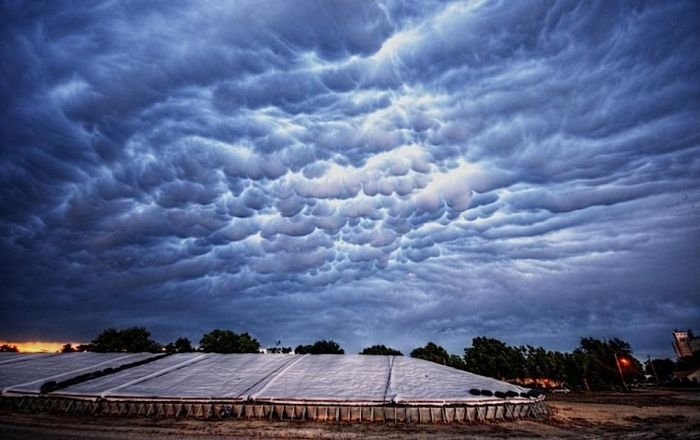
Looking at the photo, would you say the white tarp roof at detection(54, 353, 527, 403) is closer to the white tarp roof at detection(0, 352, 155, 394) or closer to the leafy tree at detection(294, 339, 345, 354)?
the white tarp roof at detection(0, 352, 155, 394)

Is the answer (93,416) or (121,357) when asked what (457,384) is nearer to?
(93,416)

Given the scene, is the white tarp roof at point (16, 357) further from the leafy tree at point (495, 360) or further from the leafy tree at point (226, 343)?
the leafy tree at point (495, 360)

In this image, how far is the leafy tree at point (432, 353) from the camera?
8412 centimetres

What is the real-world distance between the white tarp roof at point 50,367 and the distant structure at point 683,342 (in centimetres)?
17923

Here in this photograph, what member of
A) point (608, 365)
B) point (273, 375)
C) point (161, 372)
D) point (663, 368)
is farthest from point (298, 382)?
point (663, 368)

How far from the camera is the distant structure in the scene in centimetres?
12938

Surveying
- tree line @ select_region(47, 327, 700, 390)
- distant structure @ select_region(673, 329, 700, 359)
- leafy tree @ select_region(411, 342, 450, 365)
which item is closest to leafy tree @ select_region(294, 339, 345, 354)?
tree line @ select_region(47, 327, 700, 390)

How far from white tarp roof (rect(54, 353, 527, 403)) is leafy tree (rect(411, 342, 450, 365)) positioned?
5276 centimetres

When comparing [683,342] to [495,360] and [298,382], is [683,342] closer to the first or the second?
[495,360]

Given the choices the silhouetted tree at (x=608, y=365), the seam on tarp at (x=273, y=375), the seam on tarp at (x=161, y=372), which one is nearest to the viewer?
the seam on tarp at (x=273, y=375)

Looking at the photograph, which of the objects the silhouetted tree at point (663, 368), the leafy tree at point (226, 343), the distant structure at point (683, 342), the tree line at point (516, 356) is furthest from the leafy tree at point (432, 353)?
the distant structure at point (683, 342)

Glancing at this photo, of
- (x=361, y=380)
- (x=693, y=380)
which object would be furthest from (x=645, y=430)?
(x=693, y=380)

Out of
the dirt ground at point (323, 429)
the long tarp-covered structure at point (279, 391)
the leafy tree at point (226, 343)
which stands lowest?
the dirt ground at point (323, 429)

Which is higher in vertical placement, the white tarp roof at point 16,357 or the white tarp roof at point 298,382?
the white tarp roof at point 16,357
